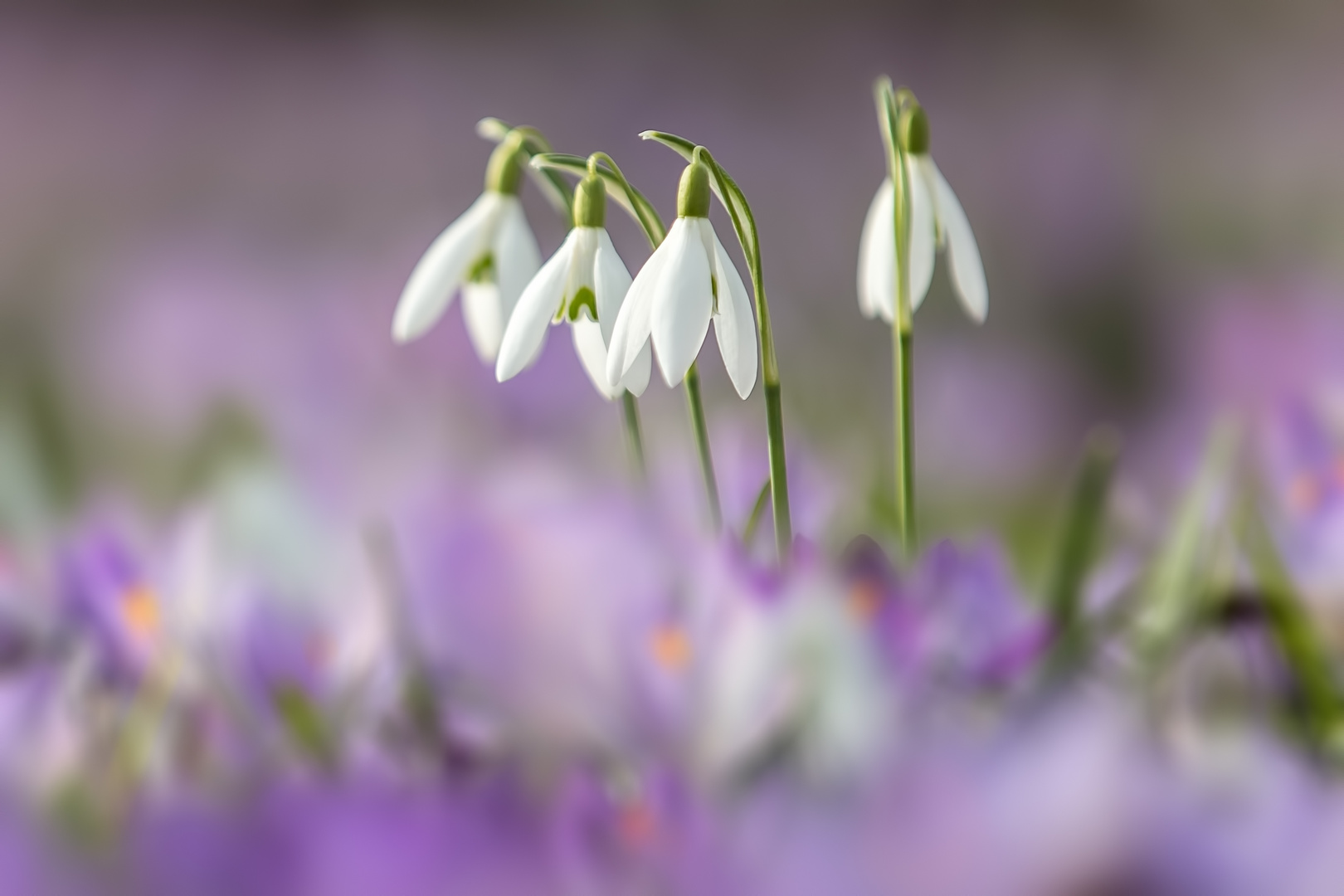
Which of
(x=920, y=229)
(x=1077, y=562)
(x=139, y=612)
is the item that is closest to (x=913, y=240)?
(x=920, y=229)

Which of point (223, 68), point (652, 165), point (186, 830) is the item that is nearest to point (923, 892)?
point (186, 830)

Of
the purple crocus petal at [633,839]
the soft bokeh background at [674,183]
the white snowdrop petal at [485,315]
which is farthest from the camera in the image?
the soft bokeh background at [674,183]

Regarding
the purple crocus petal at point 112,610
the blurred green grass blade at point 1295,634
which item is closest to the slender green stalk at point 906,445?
the blurred green grass blade at point 1295,634

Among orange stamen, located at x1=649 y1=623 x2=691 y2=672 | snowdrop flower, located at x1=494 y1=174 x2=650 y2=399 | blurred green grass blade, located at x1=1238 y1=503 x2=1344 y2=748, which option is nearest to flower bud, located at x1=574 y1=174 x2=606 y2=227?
snowdrop flower, located at x1=494 y1=174 x2=650 y2=399

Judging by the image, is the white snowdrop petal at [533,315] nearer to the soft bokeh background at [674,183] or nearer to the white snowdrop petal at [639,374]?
the white snowdrop petal at [639,374]

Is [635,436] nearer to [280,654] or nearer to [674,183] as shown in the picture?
[280,654]

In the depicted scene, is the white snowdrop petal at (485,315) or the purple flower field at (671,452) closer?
the purple flower field at (671,452)
